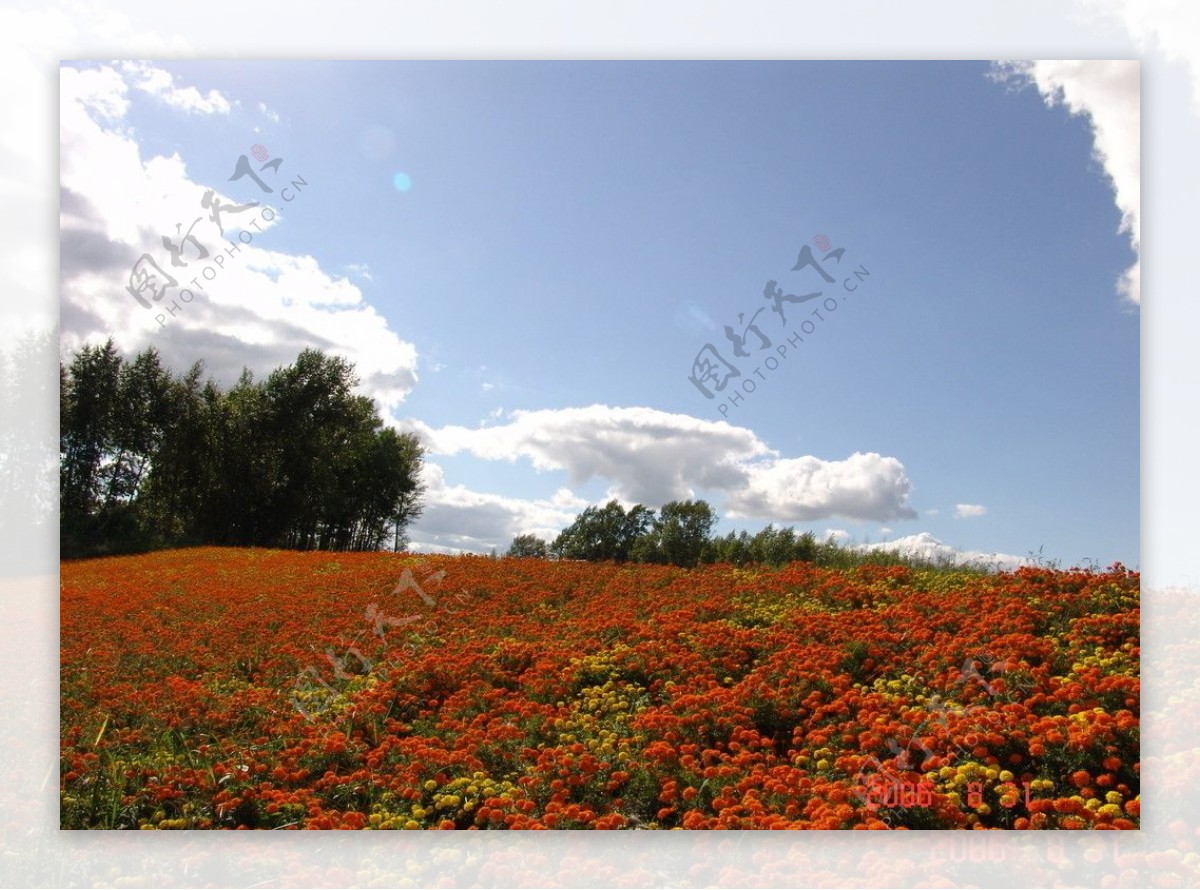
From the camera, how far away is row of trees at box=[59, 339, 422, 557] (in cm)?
515

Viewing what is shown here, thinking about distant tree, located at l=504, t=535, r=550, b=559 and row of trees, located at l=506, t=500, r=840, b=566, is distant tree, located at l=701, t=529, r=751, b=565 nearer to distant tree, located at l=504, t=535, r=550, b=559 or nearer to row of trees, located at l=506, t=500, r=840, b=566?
row of trees, located at l=506, t=500, r=840, b=566

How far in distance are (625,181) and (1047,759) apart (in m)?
3.60

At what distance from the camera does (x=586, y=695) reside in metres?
4.86

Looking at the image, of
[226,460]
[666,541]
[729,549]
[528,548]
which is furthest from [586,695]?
[226,460]

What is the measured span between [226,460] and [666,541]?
269 cm

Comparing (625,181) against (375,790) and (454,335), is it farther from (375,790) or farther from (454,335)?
(375,790)

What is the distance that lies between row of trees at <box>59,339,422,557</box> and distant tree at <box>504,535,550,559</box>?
0.61 meters

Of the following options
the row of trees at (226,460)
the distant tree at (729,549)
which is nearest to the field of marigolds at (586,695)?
the distant tree at (729,549)

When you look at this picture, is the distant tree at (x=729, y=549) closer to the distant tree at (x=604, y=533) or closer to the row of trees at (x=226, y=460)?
the distant tree at (x=604, y=533)

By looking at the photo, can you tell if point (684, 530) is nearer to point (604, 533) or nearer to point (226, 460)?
point (604, 533)

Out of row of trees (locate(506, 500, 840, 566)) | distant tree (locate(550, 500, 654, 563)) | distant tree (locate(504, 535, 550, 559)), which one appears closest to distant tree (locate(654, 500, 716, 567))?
row of trees (locate(506, 500, 840, 566))

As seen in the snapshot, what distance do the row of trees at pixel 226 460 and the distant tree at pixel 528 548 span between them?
606 millimetres

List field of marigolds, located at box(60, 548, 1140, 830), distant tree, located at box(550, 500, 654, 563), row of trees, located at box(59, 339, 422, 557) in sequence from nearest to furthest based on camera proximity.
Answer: field of marigolds, located at box(60, 548, 1140, 830)
row of trees, located at box(59, 339, 422, 557)
distant tree, located at box(550, 500, 654, 563)

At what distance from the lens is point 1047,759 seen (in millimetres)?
4148
